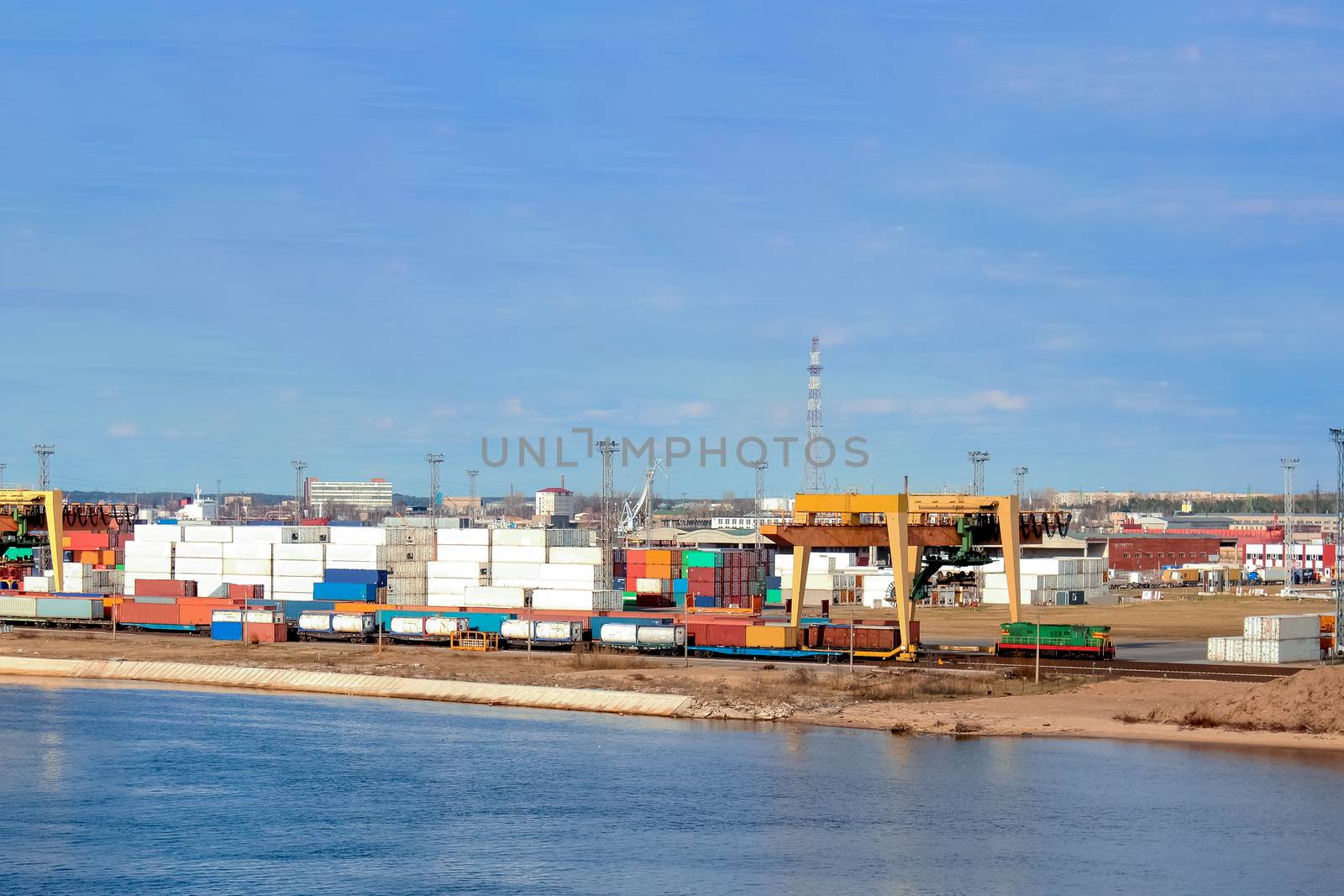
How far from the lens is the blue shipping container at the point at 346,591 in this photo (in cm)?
11144

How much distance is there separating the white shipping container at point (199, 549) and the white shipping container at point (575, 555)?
27156 mm

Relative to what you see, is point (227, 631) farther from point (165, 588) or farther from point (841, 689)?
point (841, 689)

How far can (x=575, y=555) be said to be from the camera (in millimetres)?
114000

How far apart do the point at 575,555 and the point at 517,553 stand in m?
4.48

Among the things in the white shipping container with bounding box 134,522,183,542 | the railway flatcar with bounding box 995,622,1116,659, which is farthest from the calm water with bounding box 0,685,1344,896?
the white shipping container with bounding box 134,522,183,542

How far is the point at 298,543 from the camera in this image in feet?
386

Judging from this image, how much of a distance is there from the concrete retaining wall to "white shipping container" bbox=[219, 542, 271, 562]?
1016 inches

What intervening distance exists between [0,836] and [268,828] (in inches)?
317

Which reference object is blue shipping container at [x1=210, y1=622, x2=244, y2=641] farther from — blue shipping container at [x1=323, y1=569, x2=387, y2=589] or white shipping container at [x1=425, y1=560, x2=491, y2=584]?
white shipping container at [x1=425, y1=560, x2=491, y2=584]

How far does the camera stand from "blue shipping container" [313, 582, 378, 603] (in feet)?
366

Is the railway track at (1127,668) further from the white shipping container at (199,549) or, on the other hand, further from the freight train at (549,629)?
the white shipping container at (199,549)

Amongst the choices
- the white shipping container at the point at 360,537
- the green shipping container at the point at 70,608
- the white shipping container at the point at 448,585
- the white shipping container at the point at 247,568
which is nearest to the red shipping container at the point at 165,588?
the white shipping container at the point at 247,568

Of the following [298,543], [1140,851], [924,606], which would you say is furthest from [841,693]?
[924,606]

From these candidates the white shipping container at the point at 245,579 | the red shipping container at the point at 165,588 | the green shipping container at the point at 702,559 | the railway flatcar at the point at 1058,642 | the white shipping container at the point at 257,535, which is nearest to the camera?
the railway flatcar at the point at 1058,642
